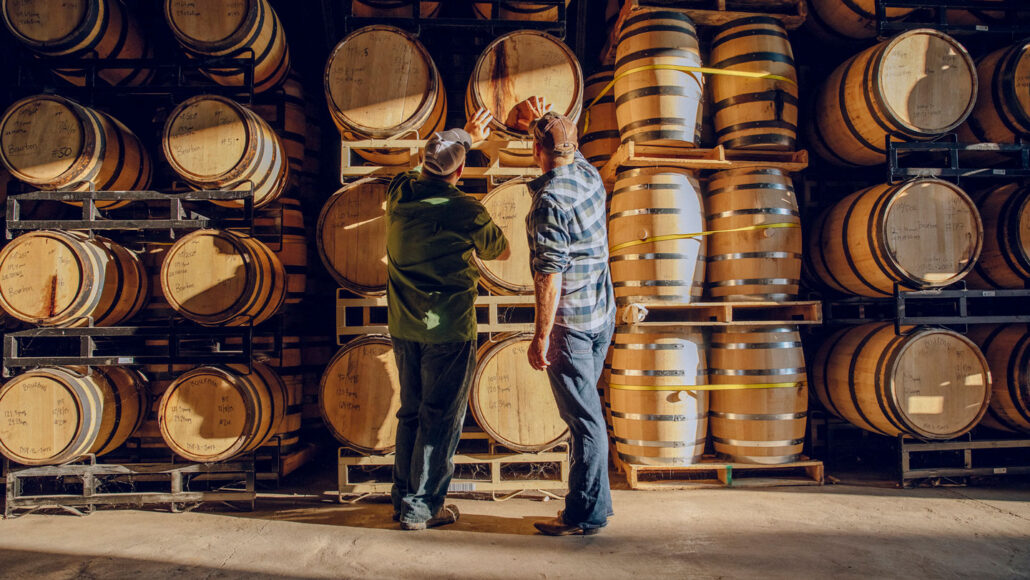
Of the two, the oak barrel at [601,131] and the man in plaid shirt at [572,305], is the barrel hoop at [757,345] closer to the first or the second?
the man in plaid shirt at [572,305]

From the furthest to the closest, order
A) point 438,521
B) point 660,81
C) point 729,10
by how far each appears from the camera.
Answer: point 729,10, point 660,81, point 438,521

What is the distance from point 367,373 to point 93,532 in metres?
1.86

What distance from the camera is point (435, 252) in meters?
3.10

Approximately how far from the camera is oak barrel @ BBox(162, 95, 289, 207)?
144 inches

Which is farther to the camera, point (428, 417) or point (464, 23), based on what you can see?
point (464, 23)

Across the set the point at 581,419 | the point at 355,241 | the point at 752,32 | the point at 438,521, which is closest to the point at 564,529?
the point at 581,419

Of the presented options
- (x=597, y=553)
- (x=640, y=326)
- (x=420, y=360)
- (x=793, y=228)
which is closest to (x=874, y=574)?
(x=597, y=553)

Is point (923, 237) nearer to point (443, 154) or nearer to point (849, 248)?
point (849, 248)

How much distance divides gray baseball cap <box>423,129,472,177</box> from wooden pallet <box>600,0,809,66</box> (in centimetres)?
204

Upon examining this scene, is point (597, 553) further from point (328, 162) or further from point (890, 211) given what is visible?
point (328, 162)

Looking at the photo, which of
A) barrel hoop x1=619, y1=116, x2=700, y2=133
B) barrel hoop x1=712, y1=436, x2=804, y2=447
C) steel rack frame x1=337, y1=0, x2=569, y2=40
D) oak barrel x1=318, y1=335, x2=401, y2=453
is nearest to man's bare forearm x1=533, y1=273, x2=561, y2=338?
oak barrel x1=318, y1=335, x2=401, y2=453

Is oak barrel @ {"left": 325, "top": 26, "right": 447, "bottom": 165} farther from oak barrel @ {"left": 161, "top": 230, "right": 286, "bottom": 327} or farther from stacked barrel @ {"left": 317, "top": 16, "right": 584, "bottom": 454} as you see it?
oak barrel @ {"left": 161, "top": 230, "right": 286, "bottom": 327}

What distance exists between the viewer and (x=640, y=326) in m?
3.85

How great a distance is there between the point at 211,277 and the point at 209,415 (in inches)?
36.7
